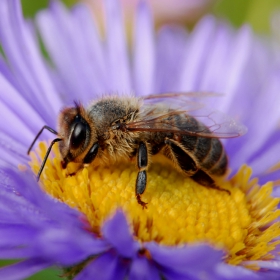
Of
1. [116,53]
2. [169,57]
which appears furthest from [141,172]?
[169,57]

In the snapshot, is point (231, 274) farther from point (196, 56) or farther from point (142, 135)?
point (196, 56)

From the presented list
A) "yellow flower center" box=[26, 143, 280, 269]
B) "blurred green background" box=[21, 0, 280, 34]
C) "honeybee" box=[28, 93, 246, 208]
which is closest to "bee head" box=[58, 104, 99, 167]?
"honeybee" box=[28, 93, 246, 208]

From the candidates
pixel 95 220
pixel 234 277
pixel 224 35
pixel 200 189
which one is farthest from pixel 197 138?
pixel 224 35

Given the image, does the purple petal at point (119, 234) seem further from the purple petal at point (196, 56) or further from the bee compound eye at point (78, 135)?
the purple petal at point (196, 56)

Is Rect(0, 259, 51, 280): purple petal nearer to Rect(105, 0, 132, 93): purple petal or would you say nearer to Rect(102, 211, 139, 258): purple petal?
Rect(102, 211, 139, 258): purple petal

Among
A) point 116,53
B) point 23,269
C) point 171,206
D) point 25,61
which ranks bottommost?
point 23,269

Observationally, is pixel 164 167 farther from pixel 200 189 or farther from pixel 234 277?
pixel 234 277
